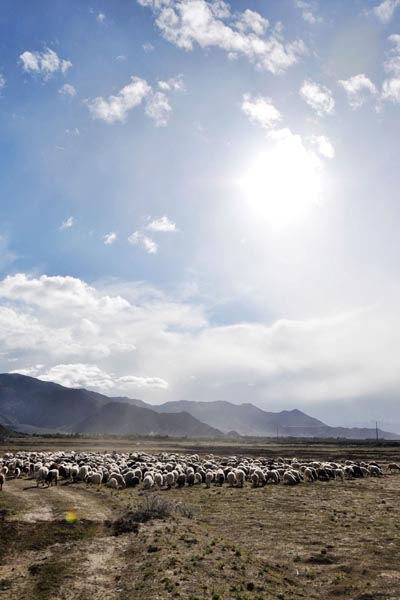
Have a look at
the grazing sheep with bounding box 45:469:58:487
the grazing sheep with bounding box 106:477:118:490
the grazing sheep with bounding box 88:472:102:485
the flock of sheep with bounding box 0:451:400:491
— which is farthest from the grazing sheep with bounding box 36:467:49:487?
the grazing sheep with bounding box 106:477:118:490

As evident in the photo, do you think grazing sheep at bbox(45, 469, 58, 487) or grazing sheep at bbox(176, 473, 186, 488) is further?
grazing sheep at bbox(176, 473, 186, 488)

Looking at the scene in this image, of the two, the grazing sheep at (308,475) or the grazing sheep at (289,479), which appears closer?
the grazing sheep at (289,479)

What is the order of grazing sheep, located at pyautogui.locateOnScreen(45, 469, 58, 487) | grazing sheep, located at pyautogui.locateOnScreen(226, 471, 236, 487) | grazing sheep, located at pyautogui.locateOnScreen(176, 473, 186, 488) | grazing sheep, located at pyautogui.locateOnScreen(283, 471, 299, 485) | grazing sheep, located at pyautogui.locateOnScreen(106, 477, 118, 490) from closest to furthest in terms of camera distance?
grazing sheep, located at pyautogui.locateOnScreen(106, 477, 118, 490) < grazing sheep, located at pyautogui.locateOnScreen(45, 469, 58, 487) < grazing sheep, located at pyautogui.locateOnScreen(176, 473, 186, 488) < grazing sheep, located at pyautogui.locateOnScreen(226, 471, 236, 487) < grazing sheep, located at pyautogui.locateOnScreen(283, 471, 299, 485)

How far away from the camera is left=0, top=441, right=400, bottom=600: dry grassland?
44.3 ft

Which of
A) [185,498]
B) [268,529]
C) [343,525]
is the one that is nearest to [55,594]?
[268,529]

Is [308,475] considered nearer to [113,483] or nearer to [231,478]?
[231,478]

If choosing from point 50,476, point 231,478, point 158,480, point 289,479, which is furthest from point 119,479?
point 289,479

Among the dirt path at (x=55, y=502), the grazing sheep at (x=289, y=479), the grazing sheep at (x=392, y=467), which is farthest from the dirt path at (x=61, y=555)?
the grazing sheep at (x=392, y=467)

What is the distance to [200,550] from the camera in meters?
16.7

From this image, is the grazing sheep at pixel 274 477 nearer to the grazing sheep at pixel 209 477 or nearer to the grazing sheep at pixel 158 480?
the grazing sheep at pixel 209 477

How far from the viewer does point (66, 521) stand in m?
21.1

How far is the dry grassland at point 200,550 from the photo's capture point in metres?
13.5

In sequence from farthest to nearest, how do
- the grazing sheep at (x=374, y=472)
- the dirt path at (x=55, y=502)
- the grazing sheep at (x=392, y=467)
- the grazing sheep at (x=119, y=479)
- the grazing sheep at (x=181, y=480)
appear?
1. the grazing sheep at (x=392, y=467)
2. the grazing sheep at (x=374, y=472)
3. the grazing sheep at (x=181, y=480)
4. the grazing sheep at (x=119, y=479)
5. the dirt path at (x=55, y=502)

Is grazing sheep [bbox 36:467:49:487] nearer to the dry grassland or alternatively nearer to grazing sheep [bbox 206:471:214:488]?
the dry grassland
